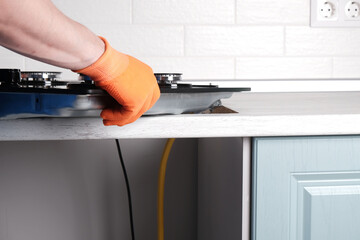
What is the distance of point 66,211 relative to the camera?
1.30m

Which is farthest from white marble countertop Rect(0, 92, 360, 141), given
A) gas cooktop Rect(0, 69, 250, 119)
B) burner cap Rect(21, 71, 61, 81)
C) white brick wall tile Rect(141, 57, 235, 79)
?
white brick wall tile Rect(141, 57, 235, 79)

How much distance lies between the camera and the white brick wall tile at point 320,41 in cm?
134

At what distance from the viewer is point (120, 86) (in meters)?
0.61

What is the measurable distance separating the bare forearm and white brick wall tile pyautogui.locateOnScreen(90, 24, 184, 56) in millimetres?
689

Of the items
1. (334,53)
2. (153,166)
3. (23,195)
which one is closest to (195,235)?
(153,166)

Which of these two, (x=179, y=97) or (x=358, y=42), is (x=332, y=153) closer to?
(x=179, y=97)

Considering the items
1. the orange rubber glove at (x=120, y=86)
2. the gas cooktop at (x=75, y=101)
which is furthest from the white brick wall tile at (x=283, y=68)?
the orange rubber glove at (x=120, y=86)

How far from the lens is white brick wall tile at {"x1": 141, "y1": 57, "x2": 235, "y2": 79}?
1296mm

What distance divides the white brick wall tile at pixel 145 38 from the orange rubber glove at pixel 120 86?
658mm

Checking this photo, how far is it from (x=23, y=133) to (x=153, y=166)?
0.71m

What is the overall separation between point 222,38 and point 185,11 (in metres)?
0.14

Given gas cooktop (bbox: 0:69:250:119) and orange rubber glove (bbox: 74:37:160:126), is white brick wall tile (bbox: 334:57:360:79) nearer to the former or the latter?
gas cooktop (bbox: 0:69:250:119)

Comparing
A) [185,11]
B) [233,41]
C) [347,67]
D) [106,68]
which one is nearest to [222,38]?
[233,41]

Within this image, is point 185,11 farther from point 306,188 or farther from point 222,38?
point 306,188
